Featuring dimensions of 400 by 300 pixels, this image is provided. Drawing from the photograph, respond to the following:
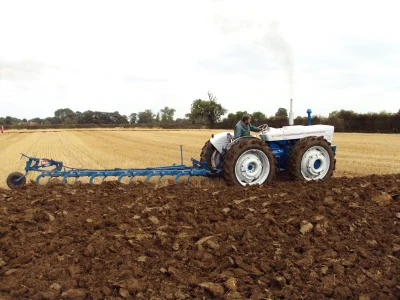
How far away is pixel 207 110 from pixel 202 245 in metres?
67.0

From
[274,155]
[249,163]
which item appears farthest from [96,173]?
[274,155]

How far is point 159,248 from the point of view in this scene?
3.89m

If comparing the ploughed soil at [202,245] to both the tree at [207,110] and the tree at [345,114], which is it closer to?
the tree at [345,114]

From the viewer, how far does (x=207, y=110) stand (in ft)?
231

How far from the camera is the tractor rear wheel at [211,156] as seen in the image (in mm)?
7969

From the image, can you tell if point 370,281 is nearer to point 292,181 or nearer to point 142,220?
point 142,220

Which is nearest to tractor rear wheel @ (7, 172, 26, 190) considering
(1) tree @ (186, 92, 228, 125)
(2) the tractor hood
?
(2) the tractor hood

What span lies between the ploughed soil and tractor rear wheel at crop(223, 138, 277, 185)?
97 centimetres

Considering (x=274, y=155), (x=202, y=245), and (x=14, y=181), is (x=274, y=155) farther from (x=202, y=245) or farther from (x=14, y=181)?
(x=14, y=181)

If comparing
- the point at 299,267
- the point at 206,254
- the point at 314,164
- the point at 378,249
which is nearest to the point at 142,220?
the point at 206,254

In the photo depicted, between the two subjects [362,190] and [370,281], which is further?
[362,190]

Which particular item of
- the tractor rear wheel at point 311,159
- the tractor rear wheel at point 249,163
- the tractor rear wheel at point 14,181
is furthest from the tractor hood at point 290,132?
the tractor rear wheel at point 14,181

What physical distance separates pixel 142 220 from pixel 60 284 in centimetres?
143

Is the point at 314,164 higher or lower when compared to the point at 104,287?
higher
